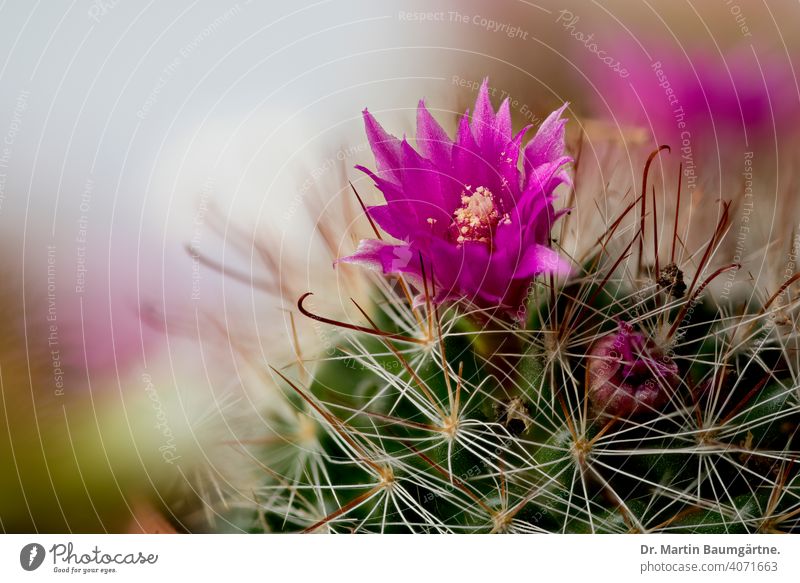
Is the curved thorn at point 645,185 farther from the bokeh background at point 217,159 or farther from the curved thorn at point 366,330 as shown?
the curved thorn at point 366,330

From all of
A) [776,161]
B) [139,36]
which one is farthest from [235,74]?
[776,161]

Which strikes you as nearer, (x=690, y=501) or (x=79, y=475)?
(x=690, y=501)

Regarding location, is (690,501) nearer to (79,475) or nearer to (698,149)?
(698,149)

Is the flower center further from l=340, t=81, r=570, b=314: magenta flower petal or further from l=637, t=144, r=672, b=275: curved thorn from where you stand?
l=637, t=144, r=672, b=275: curved thorn
